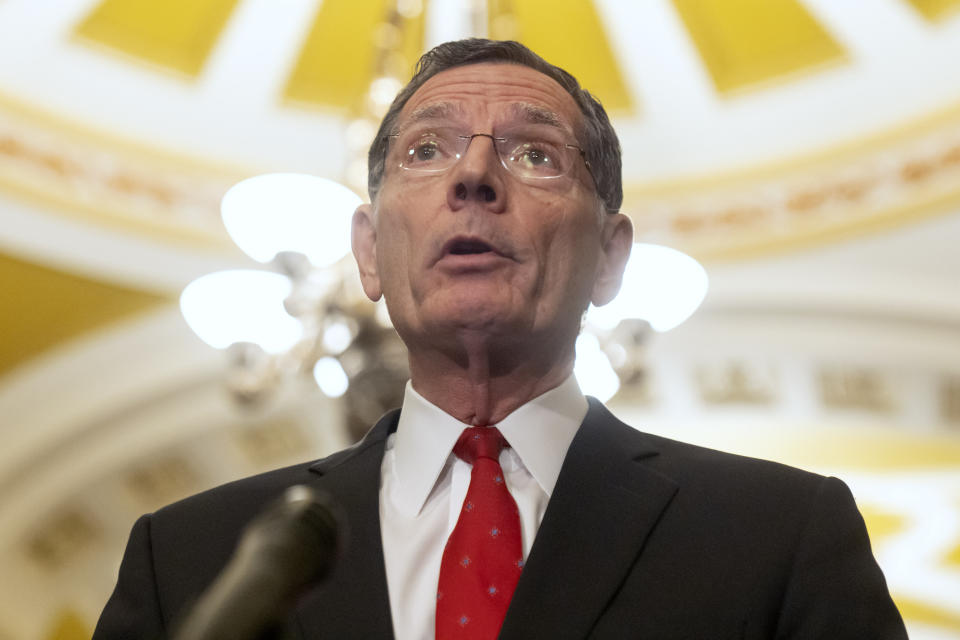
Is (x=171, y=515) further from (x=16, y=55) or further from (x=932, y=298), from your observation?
(x=932, y=298)

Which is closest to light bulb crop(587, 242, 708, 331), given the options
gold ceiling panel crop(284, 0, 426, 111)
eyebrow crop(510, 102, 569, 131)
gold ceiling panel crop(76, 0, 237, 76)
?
gold ceiling panel crop(284, 0, 426, 111)

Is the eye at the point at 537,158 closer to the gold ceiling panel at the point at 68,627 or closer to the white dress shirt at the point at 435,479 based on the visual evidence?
the white dress shirt at the point at 435,479

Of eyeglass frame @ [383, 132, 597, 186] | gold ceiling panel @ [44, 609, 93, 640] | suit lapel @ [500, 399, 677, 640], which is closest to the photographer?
suit lapel @ [500, 399, 677, 640]

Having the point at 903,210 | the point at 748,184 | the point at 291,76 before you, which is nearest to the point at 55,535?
the point at 291,76

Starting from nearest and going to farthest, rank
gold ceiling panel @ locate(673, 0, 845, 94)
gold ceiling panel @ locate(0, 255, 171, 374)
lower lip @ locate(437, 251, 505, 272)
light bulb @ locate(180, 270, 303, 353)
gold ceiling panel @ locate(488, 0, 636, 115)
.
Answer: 1. lower lip @ locate(437, 251, 505, 272)
2. light bulb @ locate(180, 270, 303, 353)
3. gold ceiling panel @ locate(673, 0, 845, 94)
4. gold ceiling panel @ locate(488, 0, 636, 115)
5. gold ceiling panel @ locate(0, 255, 171, 374)

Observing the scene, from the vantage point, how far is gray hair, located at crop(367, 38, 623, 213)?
1934 millimetres

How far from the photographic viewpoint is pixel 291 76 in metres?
6.93

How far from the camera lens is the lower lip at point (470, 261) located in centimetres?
169

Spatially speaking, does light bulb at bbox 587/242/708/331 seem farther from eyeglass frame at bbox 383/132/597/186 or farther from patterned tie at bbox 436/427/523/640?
patterned tie at bbox 436/427/523/640

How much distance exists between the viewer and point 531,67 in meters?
1.97

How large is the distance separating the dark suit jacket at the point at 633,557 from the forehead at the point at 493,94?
471 millimetres

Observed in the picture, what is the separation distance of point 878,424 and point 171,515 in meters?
6.42

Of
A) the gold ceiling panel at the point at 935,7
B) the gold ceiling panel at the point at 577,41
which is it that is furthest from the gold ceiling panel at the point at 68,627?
the gold ceiling panel at the point at 935,7

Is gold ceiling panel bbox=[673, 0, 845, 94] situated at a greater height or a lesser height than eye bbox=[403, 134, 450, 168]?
greater
